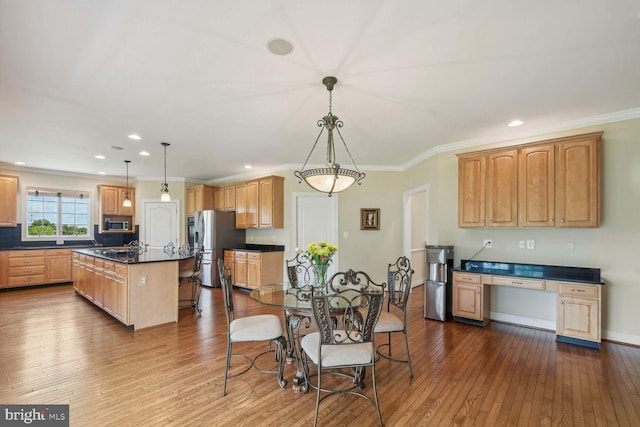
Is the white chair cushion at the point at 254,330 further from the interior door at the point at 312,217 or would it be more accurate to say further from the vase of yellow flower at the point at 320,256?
the interior door at the point at 312,217

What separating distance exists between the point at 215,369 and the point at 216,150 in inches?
138

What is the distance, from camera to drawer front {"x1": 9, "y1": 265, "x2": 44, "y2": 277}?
6105 millimetres

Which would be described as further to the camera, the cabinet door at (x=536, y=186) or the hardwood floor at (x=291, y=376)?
the cabinet door at (x=536, y=186)

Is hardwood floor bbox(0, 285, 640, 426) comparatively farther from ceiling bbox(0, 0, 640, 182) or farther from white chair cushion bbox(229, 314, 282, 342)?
ceiling bbox(0, 0, 640, 182)

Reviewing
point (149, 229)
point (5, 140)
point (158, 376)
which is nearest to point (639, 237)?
point (158, 376)

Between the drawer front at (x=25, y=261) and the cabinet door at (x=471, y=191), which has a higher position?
the cabinet door at (x=471, y=191)

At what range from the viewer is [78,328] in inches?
152

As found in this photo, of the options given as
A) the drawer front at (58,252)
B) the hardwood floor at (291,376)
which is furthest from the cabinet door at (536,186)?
the drawer front at (58,252)

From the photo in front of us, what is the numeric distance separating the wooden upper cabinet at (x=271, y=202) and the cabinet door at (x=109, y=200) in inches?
162

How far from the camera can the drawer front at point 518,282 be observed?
3578 millimetres

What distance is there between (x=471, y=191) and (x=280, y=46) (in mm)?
3310

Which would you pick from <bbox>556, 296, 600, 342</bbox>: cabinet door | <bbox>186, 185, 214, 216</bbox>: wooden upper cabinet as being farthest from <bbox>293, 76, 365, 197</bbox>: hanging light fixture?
<bbox>186, 185, 214, 216</bbox>: wooden upper cabinet

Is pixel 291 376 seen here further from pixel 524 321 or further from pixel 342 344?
pixel 524 321

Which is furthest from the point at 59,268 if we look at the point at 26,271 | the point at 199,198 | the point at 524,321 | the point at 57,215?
the point at 524,321
